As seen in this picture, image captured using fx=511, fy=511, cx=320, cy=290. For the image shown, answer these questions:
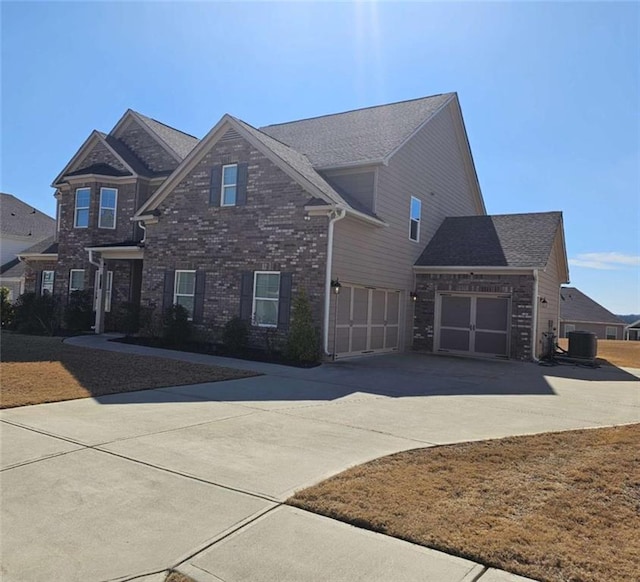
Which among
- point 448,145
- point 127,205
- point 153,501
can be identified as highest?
point 448,145

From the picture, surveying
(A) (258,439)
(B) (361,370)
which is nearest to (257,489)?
(A) (258,439)

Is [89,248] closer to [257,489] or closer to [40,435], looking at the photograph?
[40,435]

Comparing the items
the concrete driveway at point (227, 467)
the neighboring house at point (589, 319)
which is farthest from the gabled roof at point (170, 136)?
the neighboring house at point (589, 319)

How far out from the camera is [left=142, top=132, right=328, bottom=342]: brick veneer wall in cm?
1420

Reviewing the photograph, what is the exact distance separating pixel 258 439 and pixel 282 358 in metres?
7.47

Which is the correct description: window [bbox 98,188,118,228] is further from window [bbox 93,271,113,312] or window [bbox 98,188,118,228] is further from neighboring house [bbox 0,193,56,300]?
neighboring house [bbox 0,193,56,300]

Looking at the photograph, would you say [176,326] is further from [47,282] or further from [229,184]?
[47,282]

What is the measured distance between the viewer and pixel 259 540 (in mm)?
3598

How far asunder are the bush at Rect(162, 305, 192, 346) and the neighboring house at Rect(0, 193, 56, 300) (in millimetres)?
19178

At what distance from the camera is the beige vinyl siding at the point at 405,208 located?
1495 centimetres

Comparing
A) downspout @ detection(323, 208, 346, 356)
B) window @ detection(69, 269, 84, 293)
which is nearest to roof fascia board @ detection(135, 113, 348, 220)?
downspout @ detection(323, 208, 346, 356)

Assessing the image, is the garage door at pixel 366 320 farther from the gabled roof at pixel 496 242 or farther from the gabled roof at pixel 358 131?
the gabled roof at pixel 358 131

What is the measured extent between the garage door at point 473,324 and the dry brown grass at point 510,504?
11.3 m

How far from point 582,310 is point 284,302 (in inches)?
2247
